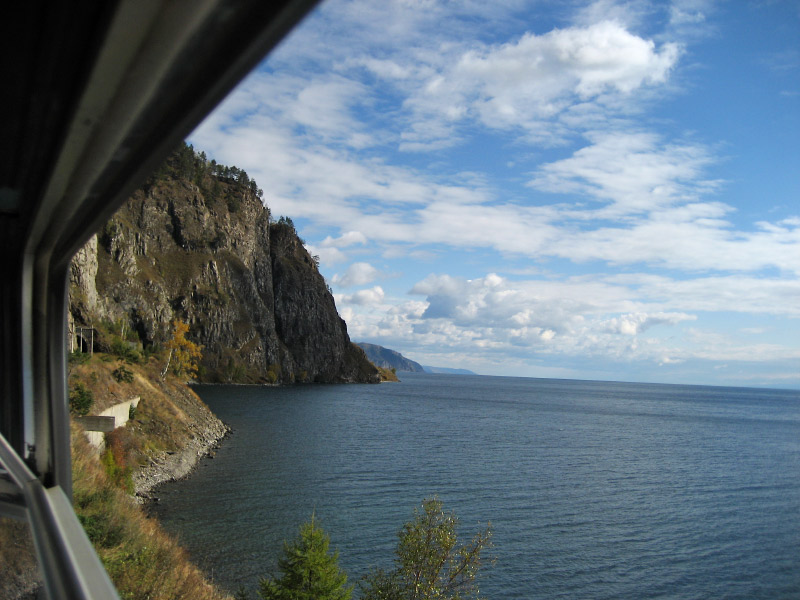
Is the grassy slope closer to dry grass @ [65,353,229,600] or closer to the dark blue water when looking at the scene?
dry grass @ [65,353,229,600]

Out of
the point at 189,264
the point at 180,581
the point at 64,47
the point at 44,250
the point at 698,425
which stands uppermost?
the point at 189,264

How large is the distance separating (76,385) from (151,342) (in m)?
73.9

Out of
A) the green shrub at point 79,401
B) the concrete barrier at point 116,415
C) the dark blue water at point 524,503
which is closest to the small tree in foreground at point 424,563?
the dark blue water at point 524,503

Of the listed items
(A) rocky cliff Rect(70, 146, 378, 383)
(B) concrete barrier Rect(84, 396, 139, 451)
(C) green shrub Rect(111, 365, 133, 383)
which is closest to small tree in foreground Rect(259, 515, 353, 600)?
Result: (B) concrete barrier Rect(84, 396, 139, 451)

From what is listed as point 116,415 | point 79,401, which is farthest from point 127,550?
point 116,415

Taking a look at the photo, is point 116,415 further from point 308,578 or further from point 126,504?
point 308,578

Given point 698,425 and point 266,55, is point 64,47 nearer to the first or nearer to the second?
point 266,55

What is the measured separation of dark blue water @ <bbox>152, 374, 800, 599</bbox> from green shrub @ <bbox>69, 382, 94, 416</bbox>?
6.55 metres

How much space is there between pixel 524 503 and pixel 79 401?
2814cm

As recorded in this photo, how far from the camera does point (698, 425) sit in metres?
103

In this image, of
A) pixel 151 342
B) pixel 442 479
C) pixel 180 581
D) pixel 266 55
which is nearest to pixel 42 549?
pixel 266 55

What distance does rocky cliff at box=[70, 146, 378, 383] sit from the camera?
10342cm

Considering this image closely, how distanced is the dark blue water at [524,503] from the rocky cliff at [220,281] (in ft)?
146

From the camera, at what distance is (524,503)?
125 ft
